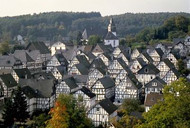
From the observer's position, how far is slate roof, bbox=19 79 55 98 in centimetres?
4447

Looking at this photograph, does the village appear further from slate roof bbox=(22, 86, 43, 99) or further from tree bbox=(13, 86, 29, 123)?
tree bbox=(13, 86, 29, 123)

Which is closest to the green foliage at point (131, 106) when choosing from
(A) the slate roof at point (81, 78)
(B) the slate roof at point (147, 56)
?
(A) the slate roof at point (81, 78)

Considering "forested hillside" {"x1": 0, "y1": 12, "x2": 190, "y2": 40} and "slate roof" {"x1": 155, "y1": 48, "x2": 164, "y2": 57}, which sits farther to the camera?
"forested hillside" {"x1": 0, "y1": 12, "x2": 190, "y2": 40}

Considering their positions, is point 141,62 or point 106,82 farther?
point 141,62

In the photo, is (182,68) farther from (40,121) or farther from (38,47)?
(38,47)

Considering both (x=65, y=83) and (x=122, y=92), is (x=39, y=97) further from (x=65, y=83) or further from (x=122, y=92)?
(x=122, y=92)

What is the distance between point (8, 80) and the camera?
154 feet

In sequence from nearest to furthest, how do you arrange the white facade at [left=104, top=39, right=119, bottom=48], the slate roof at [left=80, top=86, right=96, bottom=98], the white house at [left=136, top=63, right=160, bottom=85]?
the slate roof at [left=80, top=86, right=96, bottom=98] < the white house at [left=136, top=63, right=160, bottom=85] < the white facade at [left=104, top=39, right=119, bottom=48]

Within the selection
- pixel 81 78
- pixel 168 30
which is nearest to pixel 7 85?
pixel 81 78

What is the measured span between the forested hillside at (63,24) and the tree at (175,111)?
8556cm

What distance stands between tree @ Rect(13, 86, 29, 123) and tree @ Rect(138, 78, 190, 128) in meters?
18.0

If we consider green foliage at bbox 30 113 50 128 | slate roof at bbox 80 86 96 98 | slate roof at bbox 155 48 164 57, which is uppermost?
slate roof at bbox 155 48 164 57

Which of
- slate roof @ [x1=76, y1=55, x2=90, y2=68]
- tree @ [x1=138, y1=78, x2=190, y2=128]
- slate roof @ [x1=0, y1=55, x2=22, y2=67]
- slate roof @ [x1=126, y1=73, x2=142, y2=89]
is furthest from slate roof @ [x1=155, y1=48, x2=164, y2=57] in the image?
tree @ [x1=138, y1=78, x2=190, y2=128]

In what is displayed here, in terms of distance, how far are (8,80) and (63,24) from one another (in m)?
93.8
